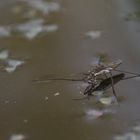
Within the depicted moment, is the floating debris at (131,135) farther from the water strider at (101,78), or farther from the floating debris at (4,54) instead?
the floating debris at (4,54)

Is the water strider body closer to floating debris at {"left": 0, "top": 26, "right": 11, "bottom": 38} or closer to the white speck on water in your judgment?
the white speck on water

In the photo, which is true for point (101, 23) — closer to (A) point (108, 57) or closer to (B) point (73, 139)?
(A) point (108, 57)

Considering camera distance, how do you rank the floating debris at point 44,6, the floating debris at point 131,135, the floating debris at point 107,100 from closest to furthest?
the floating debris at point 131,135, the floating debris at point 107,100, the floating debris at point 44,6

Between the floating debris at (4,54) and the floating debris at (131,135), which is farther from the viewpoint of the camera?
the floating debris at (4,54)

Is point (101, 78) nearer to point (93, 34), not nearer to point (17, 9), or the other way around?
point (93, 34)

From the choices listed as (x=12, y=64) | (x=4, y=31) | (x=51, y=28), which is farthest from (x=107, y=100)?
(x=4, y=31)

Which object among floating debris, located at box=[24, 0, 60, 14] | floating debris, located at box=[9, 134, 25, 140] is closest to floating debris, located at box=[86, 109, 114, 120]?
floating debris, located at box=[9, 134, 25, 140]

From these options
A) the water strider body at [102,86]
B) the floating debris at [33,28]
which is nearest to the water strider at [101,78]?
the water strider body at [102,86]
